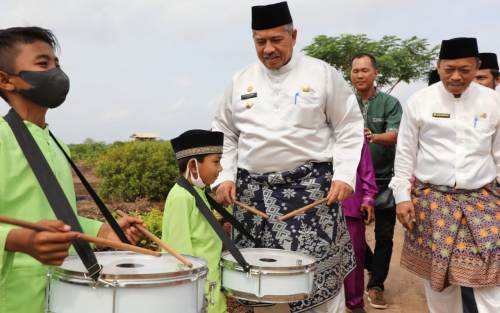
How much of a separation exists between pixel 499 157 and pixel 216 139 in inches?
83.9

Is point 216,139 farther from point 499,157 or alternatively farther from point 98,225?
point 499,157

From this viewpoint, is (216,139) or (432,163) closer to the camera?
(216,139)

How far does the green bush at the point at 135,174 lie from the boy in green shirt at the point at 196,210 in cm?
777

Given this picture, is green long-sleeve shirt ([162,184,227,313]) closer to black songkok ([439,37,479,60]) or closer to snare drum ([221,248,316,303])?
snare drum ([221,248,316,303])

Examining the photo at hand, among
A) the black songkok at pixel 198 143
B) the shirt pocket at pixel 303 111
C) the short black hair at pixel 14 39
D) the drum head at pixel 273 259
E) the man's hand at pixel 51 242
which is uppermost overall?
the short black hair at pixel 14 39

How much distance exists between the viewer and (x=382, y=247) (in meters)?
5.86

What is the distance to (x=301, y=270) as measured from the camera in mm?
2990

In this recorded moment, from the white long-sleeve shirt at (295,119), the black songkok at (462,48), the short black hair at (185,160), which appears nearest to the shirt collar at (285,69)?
the white long-sleeve shirt at (295,119)

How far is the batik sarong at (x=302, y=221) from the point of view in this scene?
11.9ft

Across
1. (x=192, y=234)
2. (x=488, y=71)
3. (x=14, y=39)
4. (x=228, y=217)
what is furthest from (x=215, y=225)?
(x=488, y=71)

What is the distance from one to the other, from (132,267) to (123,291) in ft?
1.01

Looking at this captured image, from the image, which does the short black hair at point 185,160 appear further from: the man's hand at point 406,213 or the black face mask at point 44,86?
the man's hand at point 406,213

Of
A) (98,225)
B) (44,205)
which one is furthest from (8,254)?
(98,225)

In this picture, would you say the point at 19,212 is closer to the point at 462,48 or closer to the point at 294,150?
the point at 294,150
